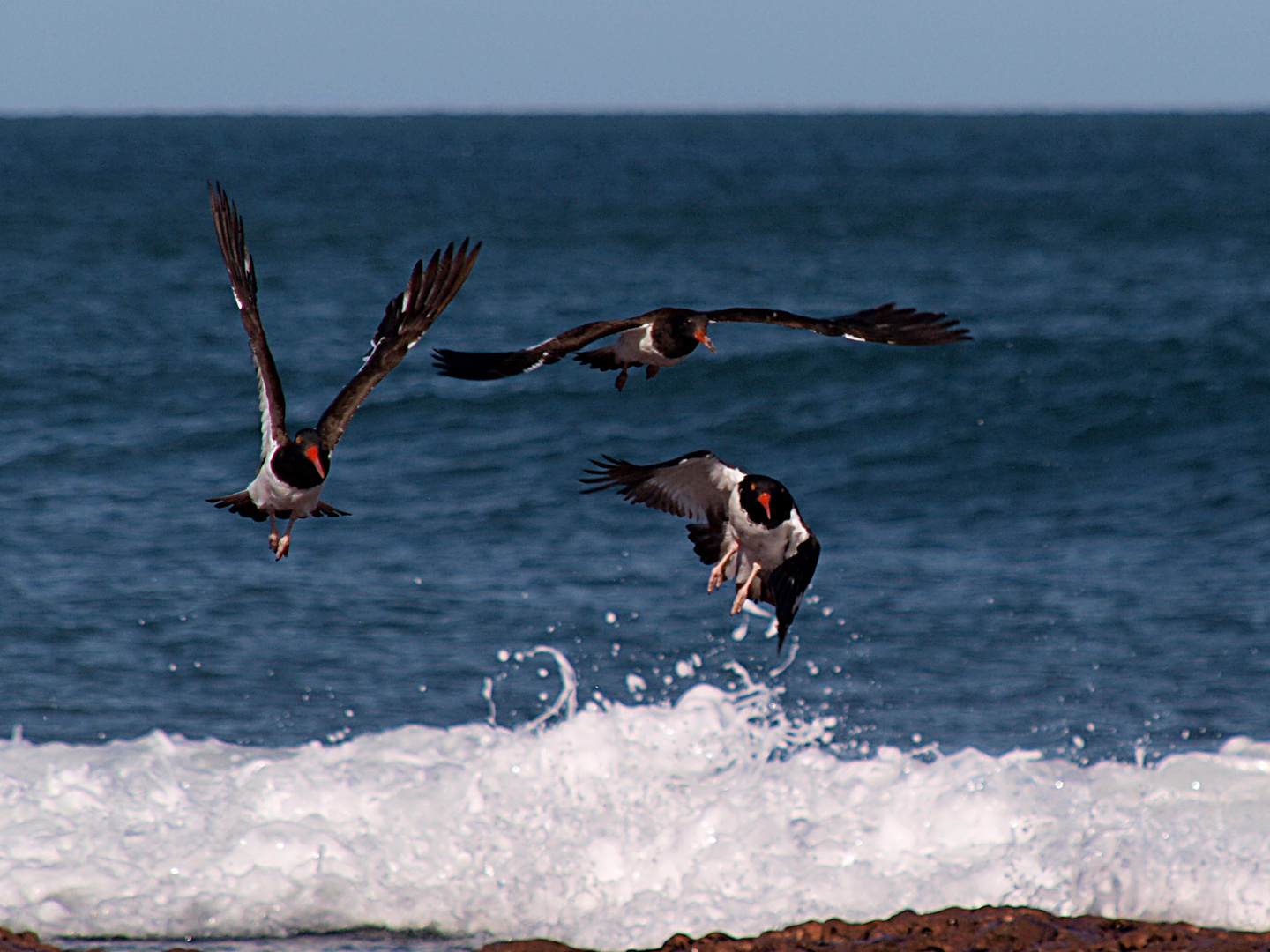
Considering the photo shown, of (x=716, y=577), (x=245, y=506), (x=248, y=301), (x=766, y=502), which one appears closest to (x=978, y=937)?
(x=716, y=577)

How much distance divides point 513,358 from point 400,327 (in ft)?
1.63

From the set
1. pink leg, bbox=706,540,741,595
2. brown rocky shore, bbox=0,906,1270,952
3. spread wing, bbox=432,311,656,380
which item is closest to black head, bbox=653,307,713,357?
spread wing, bbox=432,311,656,380

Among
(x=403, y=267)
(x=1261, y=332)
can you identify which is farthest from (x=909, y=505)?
(x=403, y=267)

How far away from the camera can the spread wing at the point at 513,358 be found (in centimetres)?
638

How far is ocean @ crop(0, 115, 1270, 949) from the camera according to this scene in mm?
7277

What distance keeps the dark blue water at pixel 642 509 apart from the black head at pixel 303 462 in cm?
344

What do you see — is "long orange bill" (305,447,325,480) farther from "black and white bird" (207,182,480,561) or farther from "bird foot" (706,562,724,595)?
"bird foot" (706,562,724,595)

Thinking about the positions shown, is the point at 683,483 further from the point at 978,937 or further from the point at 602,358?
the point at 978,937

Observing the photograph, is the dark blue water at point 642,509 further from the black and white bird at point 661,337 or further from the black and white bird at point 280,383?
the black and white bird at point 280,383

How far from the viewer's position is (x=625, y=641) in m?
11.3

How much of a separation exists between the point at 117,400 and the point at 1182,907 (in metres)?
17.5

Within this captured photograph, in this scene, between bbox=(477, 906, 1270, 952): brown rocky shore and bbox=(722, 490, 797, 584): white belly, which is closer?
bbox=(477, 906, 1270, 952): brown rocky shore

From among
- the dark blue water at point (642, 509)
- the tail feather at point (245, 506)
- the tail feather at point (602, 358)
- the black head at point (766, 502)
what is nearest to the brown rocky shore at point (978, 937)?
the black head at point (766, 502)

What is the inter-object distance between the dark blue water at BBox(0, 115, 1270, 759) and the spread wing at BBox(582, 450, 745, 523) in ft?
9.37
